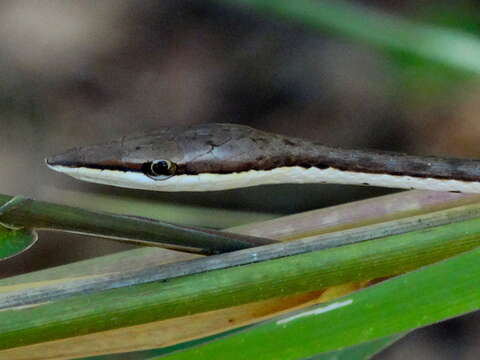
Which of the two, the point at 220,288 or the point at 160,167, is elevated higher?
the point at 160,167

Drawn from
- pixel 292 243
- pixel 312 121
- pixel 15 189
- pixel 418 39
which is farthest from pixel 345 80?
pixel 292 243

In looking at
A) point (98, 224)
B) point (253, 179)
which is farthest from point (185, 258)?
point (253, 179)

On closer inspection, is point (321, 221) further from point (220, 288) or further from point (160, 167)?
point (160, 167)

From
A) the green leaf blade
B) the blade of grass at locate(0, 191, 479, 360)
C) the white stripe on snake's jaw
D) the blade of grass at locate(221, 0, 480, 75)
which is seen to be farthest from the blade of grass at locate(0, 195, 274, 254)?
the blade of grass at locate(221, 0, 480, 75)

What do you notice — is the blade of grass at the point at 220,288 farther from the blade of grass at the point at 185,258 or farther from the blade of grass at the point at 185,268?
the blade of grass at the point at 185,258

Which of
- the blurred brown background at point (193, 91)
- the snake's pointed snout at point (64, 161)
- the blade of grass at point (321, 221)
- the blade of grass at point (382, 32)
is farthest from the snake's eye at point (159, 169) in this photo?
the blurred brown background at point (193, 91)
